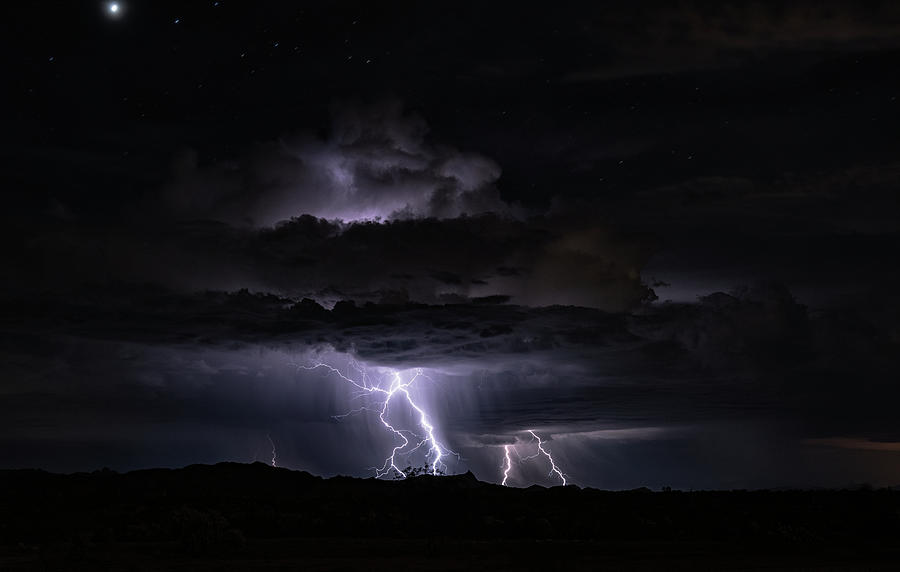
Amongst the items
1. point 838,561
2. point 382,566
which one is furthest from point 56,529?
point 838,561

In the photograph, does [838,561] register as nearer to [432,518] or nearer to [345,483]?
[432,518]

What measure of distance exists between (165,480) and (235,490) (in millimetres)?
8235

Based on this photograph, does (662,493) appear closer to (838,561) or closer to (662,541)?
(662,541)

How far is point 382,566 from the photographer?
3888 centimetres

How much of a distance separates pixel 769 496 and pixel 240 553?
162 ft

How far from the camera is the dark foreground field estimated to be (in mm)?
40875

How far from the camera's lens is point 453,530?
59625 mm

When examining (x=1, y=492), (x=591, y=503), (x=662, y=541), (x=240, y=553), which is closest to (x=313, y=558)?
(x=240, y=553)

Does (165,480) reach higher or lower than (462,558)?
higher

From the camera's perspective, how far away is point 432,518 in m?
65.3

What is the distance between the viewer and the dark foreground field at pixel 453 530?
40.9 meters

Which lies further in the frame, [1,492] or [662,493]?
[1,492]

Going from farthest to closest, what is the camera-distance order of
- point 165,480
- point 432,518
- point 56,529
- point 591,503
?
point 165,480 < point 591,503 < point 432,518 < point 56,529

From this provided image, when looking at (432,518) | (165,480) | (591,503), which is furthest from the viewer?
(165,480)
